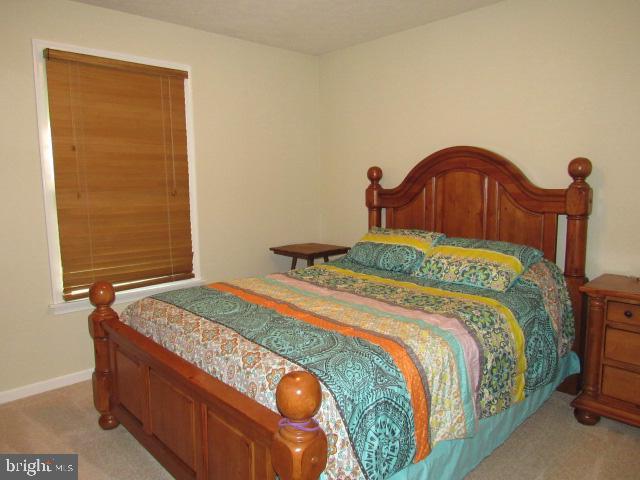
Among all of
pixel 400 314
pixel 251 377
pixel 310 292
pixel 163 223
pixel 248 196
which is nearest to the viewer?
pixel 251 377

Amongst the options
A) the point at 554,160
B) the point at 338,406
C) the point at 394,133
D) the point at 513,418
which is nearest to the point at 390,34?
the point at 394,133

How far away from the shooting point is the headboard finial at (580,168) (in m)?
2.65

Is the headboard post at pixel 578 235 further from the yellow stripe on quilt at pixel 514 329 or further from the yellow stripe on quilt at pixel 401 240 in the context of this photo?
the yellow stripe on quilt at pixel 401 240

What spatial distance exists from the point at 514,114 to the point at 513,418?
189 centimetres

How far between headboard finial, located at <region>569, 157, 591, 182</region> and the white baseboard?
332 cm

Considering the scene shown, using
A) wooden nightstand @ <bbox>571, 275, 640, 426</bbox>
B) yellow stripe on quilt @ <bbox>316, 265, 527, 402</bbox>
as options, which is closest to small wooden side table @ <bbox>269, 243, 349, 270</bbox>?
yellow stripe on quilt @ <bbox>316, 265, 527, 402</bbox>

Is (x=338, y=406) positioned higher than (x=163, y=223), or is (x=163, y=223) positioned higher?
(x=163, y=223)

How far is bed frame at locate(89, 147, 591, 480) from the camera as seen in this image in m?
1.28

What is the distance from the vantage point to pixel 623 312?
7.71 feet

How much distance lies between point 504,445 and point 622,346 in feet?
2.58

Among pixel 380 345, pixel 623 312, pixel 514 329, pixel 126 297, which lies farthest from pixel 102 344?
pixel 623 312

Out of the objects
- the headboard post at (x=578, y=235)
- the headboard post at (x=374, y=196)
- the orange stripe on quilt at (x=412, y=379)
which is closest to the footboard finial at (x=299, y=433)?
the orange stripe on quilt at (x=412, y=379)

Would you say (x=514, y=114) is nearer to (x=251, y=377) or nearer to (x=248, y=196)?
(x=248, y=196)

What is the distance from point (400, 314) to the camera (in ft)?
6.98
